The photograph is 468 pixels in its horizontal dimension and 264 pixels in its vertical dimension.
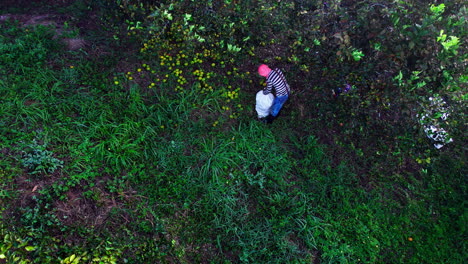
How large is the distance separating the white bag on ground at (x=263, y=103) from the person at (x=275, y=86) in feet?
0.18

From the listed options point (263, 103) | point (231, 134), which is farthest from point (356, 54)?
point (231, 134)

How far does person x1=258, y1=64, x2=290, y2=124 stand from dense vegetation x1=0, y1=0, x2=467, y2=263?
0.32m

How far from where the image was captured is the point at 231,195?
150 inches

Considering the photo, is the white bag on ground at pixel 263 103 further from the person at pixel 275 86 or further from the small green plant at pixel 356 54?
the small green plant at pixel 356 54

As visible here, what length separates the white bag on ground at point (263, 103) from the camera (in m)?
4.39

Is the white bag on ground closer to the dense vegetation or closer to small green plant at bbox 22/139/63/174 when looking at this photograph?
the dense vegetation

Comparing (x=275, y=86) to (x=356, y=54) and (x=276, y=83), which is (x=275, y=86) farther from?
(x=356, y=54)

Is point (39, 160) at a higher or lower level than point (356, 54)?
lower

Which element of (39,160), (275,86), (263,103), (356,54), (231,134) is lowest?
(39,160)

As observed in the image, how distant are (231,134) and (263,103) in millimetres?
657

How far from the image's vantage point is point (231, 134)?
4.34 metres

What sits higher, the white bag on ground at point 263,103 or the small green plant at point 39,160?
the white bag on ground at point 263,103

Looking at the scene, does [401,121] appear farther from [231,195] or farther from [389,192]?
[231,195]

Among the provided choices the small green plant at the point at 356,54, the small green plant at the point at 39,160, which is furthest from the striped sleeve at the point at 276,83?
the small green plant at the point at 39,160
